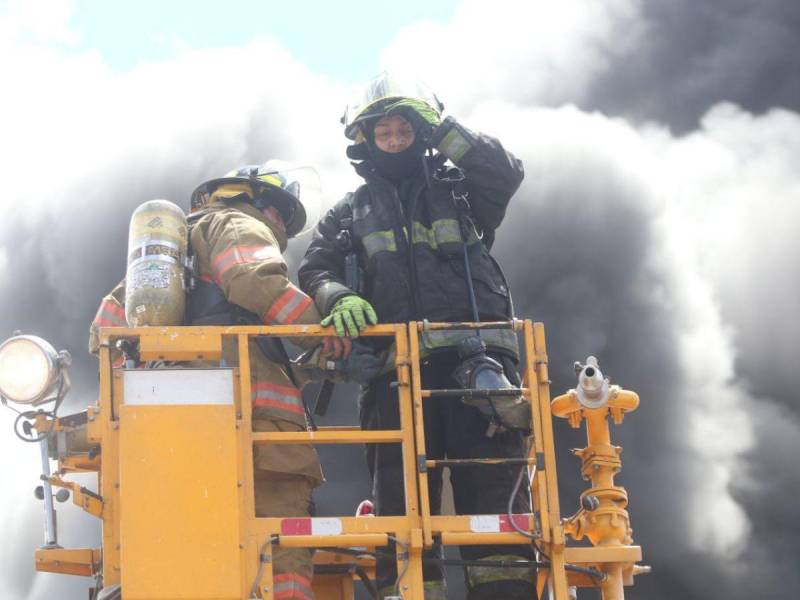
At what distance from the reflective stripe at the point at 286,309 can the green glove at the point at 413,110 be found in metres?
1.30

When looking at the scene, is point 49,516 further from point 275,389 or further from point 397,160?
point 397,160

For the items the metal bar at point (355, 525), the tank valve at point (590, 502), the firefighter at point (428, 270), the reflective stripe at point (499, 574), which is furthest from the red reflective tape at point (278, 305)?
the tank valve at point (590, 502)

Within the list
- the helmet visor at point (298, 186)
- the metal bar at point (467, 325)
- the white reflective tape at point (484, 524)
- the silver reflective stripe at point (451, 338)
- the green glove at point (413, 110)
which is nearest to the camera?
the white reflective tape at point (484, 524)

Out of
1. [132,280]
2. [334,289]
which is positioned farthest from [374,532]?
[132,280]

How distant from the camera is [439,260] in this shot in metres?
6.66

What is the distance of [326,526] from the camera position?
5.59 m

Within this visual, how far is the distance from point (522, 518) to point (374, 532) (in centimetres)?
67

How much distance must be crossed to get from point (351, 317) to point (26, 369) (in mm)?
1586

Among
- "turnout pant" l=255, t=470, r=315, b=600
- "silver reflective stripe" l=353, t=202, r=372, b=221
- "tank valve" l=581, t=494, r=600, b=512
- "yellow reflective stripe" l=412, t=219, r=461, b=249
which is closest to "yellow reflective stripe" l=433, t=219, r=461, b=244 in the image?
"yellow reflective stripe" l=412, t=219, r=461, b=249

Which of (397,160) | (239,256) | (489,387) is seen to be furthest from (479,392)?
(397,160)

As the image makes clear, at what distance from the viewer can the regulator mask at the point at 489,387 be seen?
236 inches

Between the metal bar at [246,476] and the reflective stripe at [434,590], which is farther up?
the metal bar at [246,476]

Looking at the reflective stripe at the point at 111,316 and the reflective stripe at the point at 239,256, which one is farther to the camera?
the reflective stripe at the point at 111,316

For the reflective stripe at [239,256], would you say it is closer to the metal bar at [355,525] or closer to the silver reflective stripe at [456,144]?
the silver reflective stripe at [456,144]
